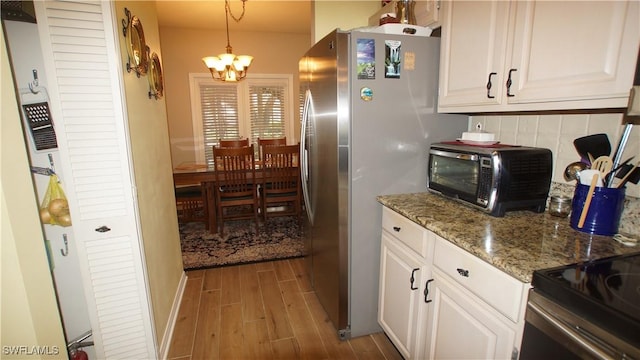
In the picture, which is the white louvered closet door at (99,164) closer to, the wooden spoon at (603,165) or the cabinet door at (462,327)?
the cabinet door at (462,327)

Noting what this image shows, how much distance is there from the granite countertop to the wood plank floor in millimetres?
943

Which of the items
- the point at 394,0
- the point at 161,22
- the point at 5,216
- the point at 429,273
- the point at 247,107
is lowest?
the point at 429,273

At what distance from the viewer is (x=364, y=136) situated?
1718mm

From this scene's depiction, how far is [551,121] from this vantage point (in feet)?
4.86

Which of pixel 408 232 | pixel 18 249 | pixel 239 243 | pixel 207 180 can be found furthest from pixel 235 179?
pixel 18 249

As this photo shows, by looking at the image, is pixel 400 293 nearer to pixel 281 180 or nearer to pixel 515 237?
pixel 515 237

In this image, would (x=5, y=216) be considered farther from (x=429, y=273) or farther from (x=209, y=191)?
(x=209, y=191)

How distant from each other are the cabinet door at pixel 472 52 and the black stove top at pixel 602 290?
0.76 meters

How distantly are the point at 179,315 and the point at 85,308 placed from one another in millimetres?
726

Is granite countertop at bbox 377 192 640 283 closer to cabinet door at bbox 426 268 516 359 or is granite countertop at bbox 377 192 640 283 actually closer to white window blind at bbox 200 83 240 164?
cabinet door at bbox 426 268 516 359

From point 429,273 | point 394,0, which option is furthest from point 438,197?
point 394,0

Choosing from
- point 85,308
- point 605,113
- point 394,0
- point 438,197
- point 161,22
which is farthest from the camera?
point 161,22

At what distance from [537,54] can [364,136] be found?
82 centimetres

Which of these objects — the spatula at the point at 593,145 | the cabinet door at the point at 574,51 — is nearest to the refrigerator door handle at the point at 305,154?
the cabinet door at the point at 574,51
